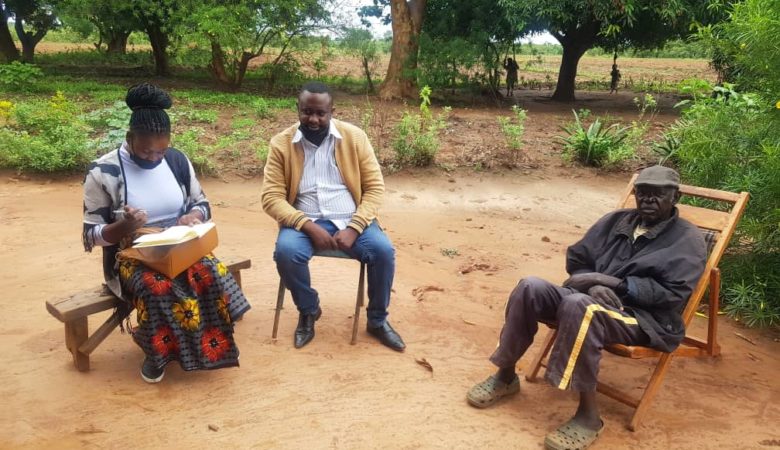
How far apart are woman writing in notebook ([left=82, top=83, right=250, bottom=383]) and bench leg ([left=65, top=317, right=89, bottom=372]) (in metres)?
0.27

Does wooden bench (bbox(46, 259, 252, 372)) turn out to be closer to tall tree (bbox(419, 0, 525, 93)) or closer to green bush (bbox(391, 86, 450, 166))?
green bush (bbox(391, 86, 450, 166))

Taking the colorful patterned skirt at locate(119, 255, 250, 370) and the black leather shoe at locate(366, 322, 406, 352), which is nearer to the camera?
the colorful patterned skirt at locate(119, 255, 250, 370)

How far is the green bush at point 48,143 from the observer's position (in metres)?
7.79

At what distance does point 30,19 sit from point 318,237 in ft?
62.6

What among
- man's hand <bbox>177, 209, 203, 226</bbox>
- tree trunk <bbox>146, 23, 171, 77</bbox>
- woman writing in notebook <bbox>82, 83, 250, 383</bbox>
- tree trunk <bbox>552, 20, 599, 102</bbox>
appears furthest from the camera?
tree trunk <bbox>146, 23, 171, 77</bbox>

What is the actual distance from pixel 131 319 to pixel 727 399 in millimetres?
3881

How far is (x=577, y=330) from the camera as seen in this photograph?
115 inches

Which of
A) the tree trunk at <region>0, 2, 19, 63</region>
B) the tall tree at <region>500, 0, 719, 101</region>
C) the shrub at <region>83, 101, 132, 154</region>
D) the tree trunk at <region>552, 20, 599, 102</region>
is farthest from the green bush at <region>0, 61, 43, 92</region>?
the tree trunk at <region>552, 20, 599, 102</region>

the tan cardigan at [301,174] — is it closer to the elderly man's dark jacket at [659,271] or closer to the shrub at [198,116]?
the elderly man's dark jacket at [659,271]

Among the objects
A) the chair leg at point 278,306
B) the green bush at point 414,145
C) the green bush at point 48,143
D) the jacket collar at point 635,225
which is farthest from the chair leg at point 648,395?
the green bush at point 48,143

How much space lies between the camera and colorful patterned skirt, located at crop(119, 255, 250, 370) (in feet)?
10.7

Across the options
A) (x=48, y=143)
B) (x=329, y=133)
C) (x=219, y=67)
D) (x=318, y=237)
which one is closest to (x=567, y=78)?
(x=219, y=67)

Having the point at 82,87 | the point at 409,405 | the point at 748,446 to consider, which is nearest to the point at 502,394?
the point at 409,405

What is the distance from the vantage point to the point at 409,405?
3.29m
